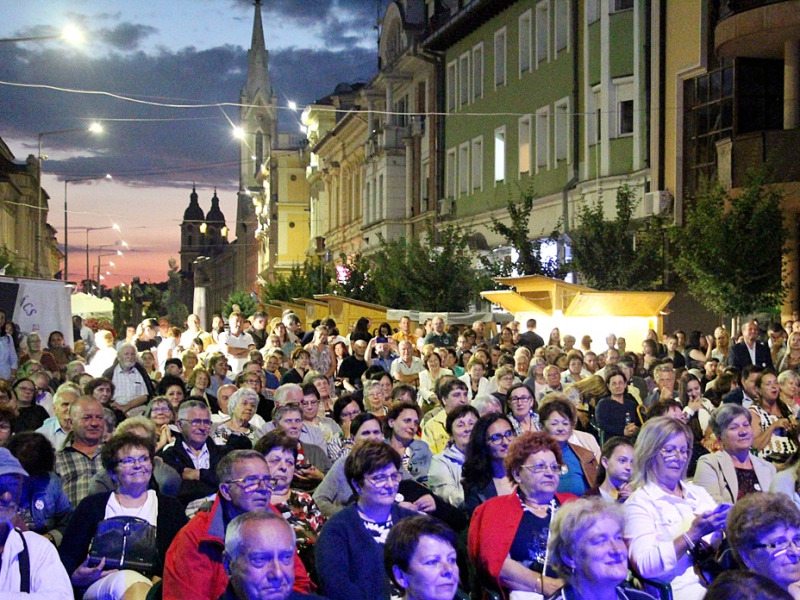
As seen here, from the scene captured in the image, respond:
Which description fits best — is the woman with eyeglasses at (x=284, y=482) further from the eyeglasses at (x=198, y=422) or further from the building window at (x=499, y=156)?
the building window at (x=499, y=156)

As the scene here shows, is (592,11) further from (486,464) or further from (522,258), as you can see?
(486,464)

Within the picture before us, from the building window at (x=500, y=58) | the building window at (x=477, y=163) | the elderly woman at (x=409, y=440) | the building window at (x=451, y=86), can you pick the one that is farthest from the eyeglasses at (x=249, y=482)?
the building window at (x=451, y=86)

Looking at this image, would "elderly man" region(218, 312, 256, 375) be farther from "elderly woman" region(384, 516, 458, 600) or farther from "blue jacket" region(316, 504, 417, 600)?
"elderly woman" region(384, 516, 458, 600)

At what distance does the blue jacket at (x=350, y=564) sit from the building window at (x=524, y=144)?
104 ft

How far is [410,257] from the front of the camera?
36.6 meters

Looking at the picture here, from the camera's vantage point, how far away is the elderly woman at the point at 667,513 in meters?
5.79

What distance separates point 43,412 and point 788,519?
847 cm

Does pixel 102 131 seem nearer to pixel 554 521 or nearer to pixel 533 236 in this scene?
pixel 533 236

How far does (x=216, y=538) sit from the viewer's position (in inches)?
234

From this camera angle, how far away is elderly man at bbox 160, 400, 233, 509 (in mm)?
8938

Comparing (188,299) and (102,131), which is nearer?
(102,131)

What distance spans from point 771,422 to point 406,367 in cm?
739

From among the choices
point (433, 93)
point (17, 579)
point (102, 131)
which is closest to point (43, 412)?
point (17, 579)

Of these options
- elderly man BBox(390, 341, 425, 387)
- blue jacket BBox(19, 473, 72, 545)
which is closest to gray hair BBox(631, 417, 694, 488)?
blue jacket BBox(19, 473, 72, 545)
